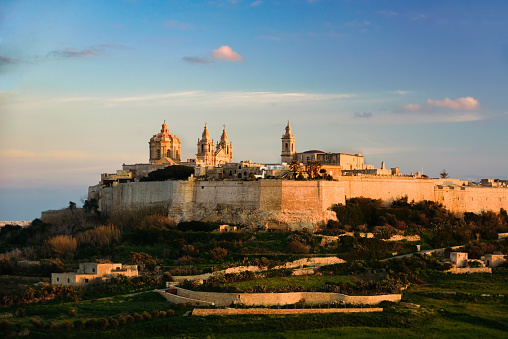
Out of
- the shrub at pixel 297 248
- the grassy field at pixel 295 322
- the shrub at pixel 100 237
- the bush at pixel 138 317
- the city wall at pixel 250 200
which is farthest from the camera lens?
the city wall at pixel 250 200

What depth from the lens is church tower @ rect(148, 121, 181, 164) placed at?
7300 cm

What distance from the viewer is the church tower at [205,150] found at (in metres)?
71.0

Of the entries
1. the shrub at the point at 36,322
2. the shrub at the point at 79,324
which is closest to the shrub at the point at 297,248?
the shrub at the point at 79,324

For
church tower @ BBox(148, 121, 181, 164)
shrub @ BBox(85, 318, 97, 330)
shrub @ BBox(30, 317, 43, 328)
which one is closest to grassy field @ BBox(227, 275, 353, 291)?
shrub @ BBox(85, 318, 97, 330)

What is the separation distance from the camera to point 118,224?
56406 millimetres

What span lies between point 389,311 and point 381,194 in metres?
24.8

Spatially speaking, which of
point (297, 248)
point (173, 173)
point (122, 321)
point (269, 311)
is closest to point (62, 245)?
point (173, 173)

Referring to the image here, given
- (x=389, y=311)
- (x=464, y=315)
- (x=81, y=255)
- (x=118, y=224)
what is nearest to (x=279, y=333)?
(x=389, y=311)

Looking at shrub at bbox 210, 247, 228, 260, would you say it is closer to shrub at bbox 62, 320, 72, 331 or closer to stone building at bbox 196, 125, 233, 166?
shrub at bbox 62, 320, 72, 331

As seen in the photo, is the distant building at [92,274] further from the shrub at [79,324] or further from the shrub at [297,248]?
the shrub at [297,248]

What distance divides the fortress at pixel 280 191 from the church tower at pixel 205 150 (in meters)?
0.11

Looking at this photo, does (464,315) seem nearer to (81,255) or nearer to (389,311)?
(389,311)

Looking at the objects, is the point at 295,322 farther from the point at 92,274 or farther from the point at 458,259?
the point at 458,259

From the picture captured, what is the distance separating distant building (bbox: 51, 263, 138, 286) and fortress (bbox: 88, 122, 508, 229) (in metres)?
13.0
